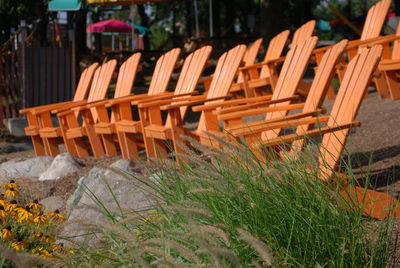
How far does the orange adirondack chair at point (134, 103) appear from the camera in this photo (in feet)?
19.5

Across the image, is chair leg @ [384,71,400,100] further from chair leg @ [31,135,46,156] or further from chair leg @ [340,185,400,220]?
chair leg @ [340,185,400,220]

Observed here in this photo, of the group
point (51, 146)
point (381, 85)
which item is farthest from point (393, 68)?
point (51, 146)

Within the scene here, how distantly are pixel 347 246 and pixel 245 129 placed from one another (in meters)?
1.63

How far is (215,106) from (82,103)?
2.85 m

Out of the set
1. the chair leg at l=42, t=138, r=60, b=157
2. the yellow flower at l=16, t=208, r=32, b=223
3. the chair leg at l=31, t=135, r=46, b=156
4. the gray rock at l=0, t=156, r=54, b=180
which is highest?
the yellow flower at l=16, t=208, r=32, b=223

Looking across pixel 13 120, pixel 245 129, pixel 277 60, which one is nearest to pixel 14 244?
pixel 245 129

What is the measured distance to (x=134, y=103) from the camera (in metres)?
5.77

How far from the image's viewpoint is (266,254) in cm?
137

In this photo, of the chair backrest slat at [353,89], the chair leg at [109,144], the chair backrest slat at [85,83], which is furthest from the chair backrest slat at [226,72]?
the chair backrest slat at [85,83]

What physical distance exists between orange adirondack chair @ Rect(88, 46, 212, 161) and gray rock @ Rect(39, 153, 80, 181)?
1.81 ft

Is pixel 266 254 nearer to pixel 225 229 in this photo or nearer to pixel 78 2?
pixel 225 229

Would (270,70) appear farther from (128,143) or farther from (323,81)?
(323,81)

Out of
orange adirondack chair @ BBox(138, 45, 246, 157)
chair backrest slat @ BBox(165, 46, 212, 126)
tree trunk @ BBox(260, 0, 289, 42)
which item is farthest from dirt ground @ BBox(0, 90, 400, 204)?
tree trunk @ BBox(260, 0, 289, 42)

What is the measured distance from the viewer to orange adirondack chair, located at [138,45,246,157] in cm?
522
